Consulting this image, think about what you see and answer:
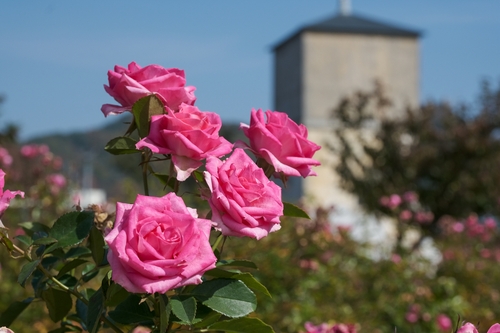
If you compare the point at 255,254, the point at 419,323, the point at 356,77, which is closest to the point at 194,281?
the point at 255,254

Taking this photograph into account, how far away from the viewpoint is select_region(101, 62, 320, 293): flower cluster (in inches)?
37.2

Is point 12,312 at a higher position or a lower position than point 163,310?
lower

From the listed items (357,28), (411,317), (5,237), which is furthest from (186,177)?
(357,28)

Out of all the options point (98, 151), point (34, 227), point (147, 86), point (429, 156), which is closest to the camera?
point (147, 86)

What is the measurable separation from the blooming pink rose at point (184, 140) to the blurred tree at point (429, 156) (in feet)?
46.8

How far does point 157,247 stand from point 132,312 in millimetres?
228

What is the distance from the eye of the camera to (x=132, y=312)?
1.14 metres

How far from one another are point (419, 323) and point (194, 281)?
4445 mm

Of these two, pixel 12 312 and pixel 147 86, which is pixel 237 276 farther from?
pixel 12 312

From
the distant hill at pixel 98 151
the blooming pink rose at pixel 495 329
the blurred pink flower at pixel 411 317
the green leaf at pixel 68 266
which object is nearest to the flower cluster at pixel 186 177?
the green leaf at pixel 68 266

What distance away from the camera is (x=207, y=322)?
117cm

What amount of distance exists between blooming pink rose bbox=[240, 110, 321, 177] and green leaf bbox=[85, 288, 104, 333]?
0.33 metres

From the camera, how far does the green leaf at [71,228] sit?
1.13 meters

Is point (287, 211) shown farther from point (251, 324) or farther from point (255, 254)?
point (255, 254)
